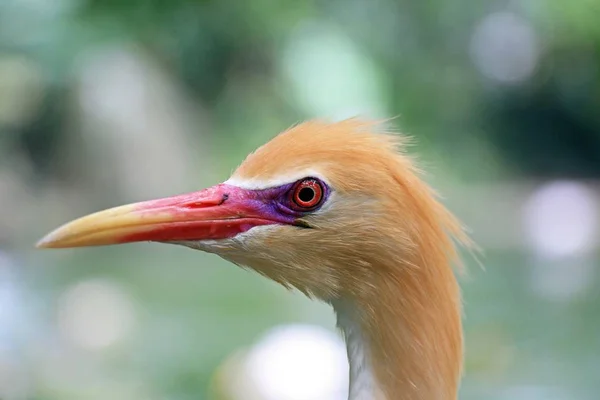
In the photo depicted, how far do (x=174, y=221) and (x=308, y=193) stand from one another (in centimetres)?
27

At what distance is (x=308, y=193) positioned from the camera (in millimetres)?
1461

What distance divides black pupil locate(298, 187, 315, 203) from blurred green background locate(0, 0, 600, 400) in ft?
9.20

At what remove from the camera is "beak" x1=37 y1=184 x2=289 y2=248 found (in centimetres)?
147

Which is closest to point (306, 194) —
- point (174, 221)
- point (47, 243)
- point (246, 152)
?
point (174, 221)

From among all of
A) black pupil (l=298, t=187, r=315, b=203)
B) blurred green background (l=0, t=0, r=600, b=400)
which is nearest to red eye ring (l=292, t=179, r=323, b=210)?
black pupil (l=298, t=187, r=315, b=203)

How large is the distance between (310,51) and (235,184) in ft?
33.4

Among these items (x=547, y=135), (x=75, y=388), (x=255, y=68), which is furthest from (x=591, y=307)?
(x=255, y=68)

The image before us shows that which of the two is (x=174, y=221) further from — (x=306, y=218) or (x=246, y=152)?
(x=246, y=152)

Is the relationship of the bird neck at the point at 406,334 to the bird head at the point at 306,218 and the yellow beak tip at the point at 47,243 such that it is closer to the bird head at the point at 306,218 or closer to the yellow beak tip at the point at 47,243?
the bird head at the point at 306,218

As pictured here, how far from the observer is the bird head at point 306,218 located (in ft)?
4.82

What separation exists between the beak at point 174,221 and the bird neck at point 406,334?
258mm

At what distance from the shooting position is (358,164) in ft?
4.83

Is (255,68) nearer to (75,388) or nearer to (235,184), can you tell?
(75,388)

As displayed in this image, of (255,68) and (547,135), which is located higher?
(547,135)
